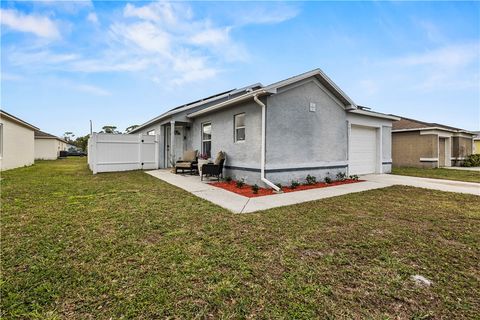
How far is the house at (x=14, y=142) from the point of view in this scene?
12.9m

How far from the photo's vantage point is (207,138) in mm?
11562

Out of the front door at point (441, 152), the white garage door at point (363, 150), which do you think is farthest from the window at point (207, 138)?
the front door at point (441, 152)

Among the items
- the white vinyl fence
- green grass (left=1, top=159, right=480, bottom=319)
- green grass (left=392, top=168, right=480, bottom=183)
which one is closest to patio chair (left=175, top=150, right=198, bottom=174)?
the white vinyl fence

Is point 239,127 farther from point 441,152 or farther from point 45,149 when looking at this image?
point 45,149

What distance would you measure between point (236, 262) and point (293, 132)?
6316 millimetres

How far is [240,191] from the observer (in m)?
7.42

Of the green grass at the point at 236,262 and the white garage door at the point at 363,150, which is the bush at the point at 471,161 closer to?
the white garage door at the point at 363,150

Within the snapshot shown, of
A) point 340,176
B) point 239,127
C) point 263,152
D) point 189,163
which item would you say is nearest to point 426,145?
point 340,176

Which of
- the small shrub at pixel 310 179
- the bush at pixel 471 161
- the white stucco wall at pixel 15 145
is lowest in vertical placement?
the small shrub at pixel 310 179

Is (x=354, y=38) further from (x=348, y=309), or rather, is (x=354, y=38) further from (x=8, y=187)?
(x=8, y=187)

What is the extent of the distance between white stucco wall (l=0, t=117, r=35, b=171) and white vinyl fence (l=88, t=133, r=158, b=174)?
15.2 ft

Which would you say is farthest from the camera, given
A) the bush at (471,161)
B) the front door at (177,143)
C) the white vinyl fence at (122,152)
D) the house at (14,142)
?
the bush at (471,161)

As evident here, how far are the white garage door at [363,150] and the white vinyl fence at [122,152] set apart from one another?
35.3 feet

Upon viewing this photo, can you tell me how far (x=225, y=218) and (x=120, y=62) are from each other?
1216cm
